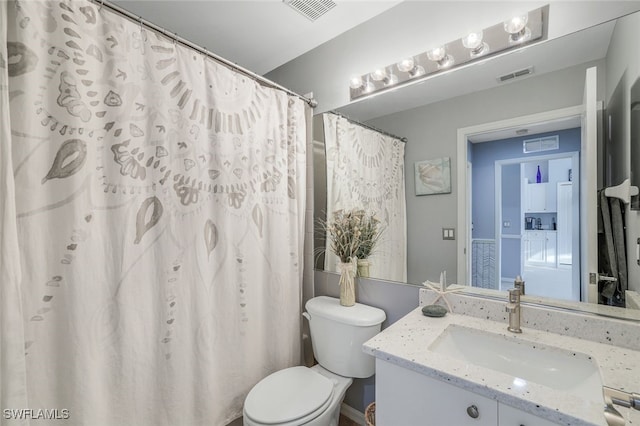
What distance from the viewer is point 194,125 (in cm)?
136

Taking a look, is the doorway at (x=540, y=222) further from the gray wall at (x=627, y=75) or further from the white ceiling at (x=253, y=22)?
the white ceiling at (x=253, y=22)

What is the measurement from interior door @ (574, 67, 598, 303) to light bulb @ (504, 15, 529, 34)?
13.1 inches

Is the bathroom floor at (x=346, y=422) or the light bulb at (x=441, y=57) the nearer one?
the light bulb at (x=441, y=57)

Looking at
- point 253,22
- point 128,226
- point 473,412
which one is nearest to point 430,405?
point 473,412

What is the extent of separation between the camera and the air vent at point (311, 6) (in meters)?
1.59

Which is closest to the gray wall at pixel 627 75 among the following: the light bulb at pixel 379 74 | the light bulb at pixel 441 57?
the light bulb at pixel 441 57

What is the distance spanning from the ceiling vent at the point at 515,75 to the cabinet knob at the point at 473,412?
1308mm

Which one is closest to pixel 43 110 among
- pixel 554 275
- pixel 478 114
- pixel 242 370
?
pixel 242 370

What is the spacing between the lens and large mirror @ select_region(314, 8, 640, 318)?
1.05 metres

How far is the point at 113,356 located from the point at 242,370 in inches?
25.0

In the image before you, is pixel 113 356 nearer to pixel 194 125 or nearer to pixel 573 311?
pixel 194 125

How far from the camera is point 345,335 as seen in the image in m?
1.47

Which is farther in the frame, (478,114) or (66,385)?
(478,114)

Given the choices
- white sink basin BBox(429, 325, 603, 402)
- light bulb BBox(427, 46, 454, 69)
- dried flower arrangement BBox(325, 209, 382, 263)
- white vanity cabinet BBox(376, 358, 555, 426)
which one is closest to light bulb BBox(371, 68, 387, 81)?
light bulb BBox(427, 46, 454, 69)
